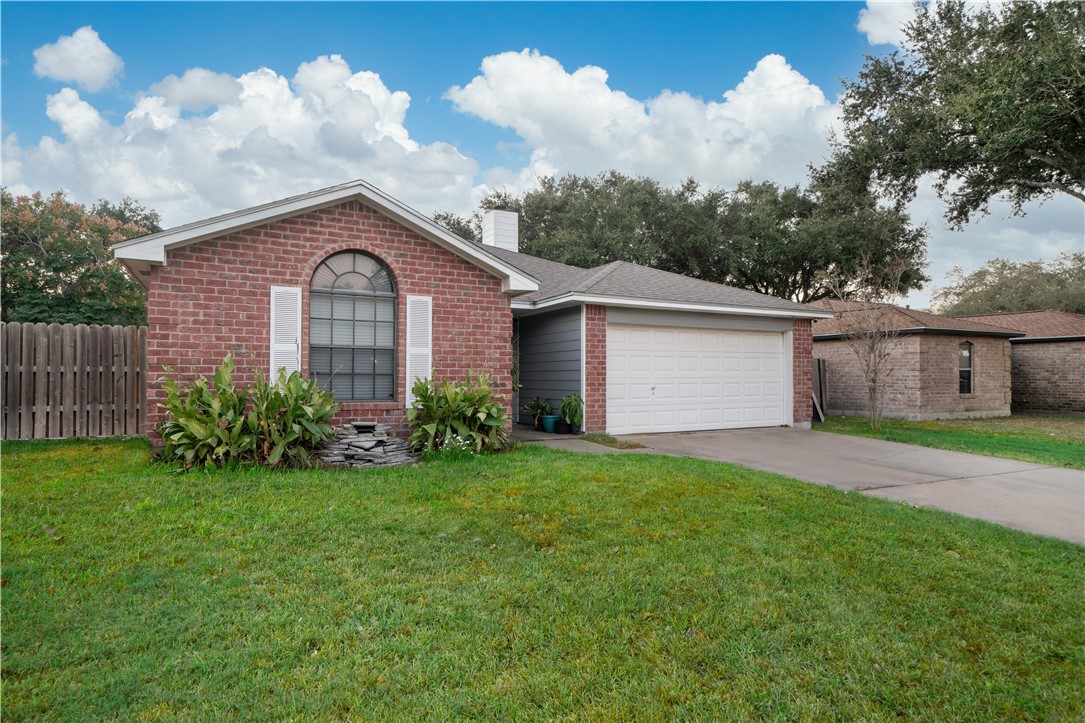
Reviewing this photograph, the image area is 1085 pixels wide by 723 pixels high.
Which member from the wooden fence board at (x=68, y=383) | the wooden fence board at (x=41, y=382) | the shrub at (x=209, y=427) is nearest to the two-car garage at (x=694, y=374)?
the shrub at (x=209, y=427)

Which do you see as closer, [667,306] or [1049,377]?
[667,306]

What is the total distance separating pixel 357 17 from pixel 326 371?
5950mm

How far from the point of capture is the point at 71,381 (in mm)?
9312

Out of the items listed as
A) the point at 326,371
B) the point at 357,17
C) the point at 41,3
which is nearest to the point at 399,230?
the point at 326,371

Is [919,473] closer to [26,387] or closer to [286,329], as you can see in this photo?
[286,329]

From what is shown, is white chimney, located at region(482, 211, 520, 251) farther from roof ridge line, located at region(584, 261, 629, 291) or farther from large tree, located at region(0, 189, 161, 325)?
large tree, located at region(0, 189, 161, 325)

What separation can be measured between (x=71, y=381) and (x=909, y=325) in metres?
18.8

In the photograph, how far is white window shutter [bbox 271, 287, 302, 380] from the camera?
793 cm

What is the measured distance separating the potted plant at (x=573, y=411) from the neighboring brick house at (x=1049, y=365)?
16834mm

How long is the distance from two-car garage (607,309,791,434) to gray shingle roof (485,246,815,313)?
41 centimetres

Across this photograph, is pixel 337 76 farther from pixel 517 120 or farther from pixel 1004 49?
pixel 1004 49

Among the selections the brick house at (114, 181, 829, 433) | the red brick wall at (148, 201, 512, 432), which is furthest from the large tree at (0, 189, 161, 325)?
the red brick wall at (148, 201, 512, 432)

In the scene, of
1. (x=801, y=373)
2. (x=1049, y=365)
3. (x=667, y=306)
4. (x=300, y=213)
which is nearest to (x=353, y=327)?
(x=300, y=213)

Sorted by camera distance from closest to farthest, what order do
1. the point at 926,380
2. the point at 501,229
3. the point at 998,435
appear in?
the point at 998,435 → the point at 501,229 → the point at 926,380
